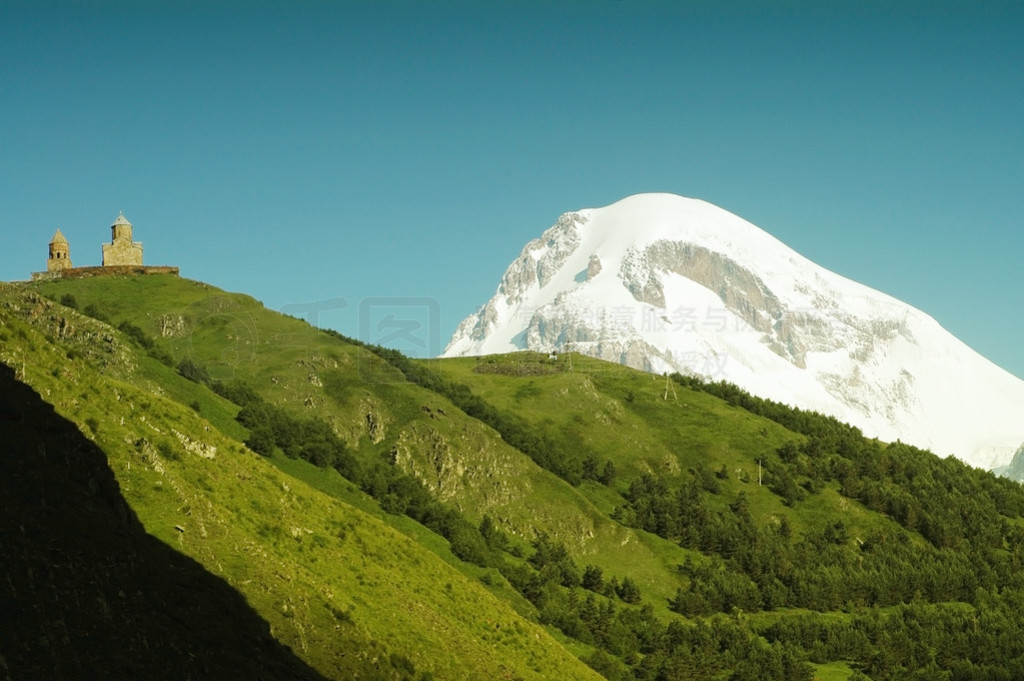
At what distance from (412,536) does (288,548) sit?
6809 cm

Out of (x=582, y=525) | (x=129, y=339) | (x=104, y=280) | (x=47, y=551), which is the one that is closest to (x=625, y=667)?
(x=582, y=525)

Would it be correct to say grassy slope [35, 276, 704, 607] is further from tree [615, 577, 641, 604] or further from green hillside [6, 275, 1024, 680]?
tree [615, 577, 641, 604]

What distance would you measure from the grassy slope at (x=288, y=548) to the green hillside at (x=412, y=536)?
0.19 meters

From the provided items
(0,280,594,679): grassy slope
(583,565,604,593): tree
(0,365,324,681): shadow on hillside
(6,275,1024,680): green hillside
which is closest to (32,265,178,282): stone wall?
(6,275,1024,680): green hillside

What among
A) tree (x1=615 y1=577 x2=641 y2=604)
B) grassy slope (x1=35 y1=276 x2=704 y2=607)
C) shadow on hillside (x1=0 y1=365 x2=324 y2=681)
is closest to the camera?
shadow on hillside (x1=0 y1=365 x2=324 y2=681)

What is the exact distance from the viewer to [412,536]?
128 meters

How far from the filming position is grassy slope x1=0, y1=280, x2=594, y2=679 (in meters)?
52.1

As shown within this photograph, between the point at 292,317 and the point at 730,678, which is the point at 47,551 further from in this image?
the point at 292,317

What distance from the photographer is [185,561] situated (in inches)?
1909

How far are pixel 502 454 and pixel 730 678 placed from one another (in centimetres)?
4949

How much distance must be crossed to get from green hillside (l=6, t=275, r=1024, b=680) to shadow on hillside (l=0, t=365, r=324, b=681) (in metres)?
0.32

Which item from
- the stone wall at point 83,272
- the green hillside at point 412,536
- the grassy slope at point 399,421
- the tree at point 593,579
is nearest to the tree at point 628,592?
the green hillside at point 412,536

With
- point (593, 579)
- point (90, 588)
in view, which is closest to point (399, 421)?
point (593, 579)

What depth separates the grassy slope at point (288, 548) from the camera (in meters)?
52.1
